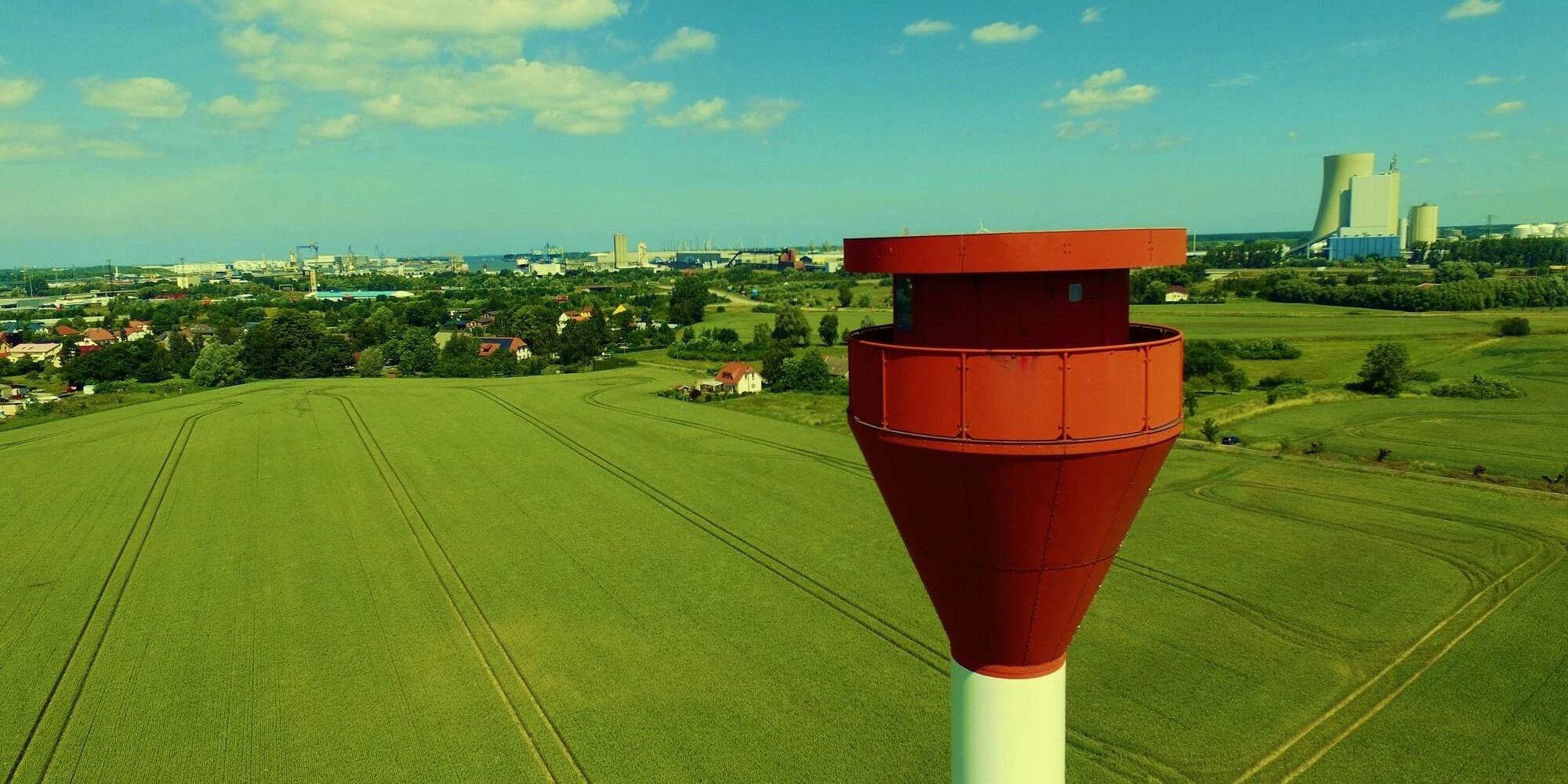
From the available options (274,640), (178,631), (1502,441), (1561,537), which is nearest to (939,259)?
(274,640)

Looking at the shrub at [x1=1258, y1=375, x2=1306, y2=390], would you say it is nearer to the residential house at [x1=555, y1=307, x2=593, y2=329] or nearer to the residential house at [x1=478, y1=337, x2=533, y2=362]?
the residential house at [x1=478, y1=337, x2=533, y2=362]

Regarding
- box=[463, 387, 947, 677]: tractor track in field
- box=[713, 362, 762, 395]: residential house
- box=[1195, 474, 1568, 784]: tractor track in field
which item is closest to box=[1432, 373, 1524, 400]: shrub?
box=[1195, 474, 1568, 784]: tractor track in field

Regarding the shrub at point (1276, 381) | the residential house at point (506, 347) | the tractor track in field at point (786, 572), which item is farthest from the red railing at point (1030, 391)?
the residential house at point (506, 347)

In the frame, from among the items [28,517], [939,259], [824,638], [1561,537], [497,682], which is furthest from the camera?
[28,517]

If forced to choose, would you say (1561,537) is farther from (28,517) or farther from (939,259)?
(28,517)

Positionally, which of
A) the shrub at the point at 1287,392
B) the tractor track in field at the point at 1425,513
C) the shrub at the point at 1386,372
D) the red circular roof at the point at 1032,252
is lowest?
the tractor track in field at the point at 1425,513

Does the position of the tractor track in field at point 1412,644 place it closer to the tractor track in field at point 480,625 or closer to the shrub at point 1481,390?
the tractor track in field at point 480,625
